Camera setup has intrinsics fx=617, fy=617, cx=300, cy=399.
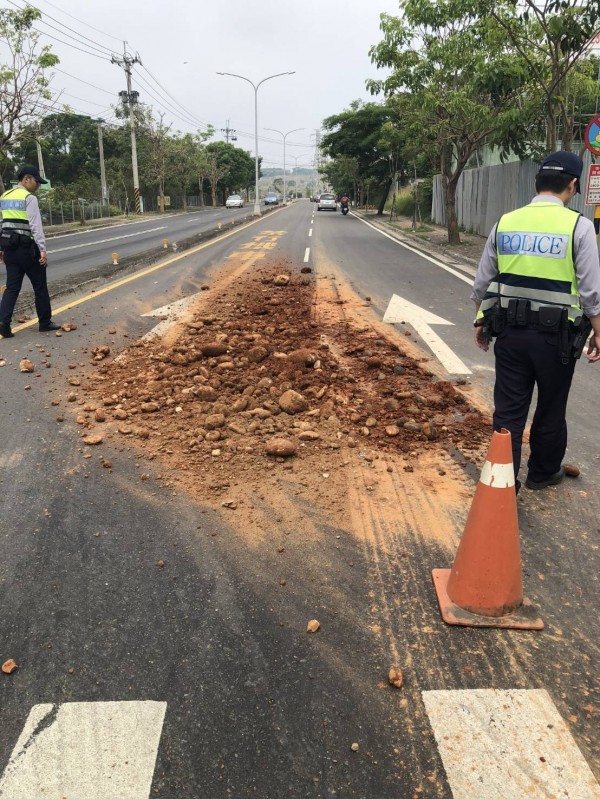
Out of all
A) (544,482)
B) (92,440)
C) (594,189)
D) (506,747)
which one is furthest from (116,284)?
(506,747)

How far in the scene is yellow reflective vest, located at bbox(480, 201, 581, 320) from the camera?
10.5ft

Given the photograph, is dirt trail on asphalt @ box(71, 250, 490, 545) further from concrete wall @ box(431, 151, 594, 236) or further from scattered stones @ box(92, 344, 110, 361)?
concrete wall @ box(431, 151, 594, 236)

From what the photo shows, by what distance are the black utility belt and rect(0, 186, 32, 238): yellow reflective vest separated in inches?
244

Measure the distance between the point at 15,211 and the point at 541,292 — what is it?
6411 millimetres

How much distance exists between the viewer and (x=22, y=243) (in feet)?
24.6

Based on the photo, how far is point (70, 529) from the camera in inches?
135

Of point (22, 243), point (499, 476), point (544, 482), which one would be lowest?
point (544, 482)

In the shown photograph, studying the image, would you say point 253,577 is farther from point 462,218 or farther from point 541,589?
point 462,218

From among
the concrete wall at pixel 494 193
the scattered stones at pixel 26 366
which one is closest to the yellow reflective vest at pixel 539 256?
the scattered stones at pixel 26 366

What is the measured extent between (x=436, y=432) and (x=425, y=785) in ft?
9.63

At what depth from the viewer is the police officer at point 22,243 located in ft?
24.2

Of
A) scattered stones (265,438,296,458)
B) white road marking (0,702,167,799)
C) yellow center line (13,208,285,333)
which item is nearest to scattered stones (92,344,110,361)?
yellow center line (13,208,285,333)

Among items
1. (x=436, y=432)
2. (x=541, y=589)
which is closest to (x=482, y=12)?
(x=436, y=432)

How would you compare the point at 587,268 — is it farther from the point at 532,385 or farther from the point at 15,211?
the point at 15,211
